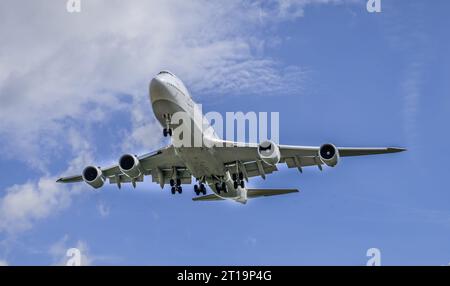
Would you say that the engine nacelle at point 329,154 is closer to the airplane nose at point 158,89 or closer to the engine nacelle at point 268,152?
the engine nacelle at point 268,152

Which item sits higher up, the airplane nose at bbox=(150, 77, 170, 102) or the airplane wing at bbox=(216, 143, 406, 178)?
the airplane nose at bbox=(150, 77, 170, 102)

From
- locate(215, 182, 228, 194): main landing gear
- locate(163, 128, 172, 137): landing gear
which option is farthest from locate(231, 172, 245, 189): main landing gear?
locate(163, 128, 172, 137): landing gear

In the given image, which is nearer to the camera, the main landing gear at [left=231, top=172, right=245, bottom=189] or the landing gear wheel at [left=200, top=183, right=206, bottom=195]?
the main landing gear at [left=231, top=172, right=245, bottom=189]

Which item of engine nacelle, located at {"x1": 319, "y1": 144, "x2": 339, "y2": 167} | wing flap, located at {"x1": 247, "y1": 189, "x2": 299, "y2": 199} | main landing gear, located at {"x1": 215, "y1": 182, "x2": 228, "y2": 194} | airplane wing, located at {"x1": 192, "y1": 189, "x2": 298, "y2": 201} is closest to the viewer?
engine nacelle, located at {"x1": 319, "y1": 144, "x2": 339, "y2": 167}

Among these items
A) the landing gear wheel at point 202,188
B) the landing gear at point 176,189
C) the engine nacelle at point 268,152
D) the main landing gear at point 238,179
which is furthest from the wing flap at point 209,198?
the engine nacelle at point 268,152

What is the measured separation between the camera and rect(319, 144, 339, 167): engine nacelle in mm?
44812

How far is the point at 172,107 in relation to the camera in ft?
133

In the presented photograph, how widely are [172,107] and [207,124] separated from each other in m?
4.45

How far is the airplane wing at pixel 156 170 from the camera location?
154 ft

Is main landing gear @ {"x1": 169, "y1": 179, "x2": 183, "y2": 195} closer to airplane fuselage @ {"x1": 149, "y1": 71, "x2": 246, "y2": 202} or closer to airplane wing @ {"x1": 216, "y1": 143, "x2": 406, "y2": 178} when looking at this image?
airplane fuselage @ {"x1": 149, "y1": 71, "x2": 246, "y2": 202}
